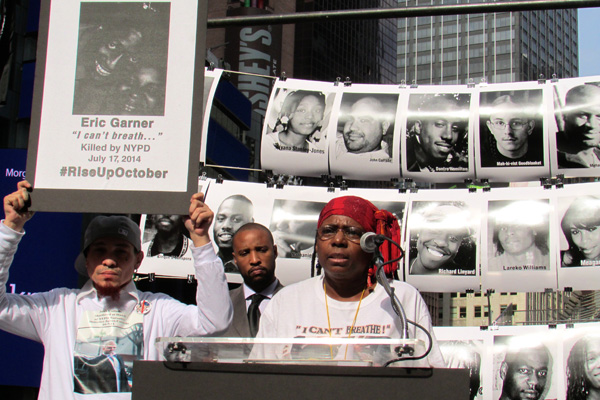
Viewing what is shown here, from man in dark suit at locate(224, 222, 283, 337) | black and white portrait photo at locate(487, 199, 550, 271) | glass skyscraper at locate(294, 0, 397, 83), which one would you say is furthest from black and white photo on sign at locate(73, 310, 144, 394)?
glass skyscraper at locate(294, 0, 397, 83)

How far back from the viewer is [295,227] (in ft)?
14.9

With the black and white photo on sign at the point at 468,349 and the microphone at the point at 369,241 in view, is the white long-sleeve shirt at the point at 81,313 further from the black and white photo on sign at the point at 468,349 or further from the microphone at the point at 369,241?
the black and white photo on sign at the point at 468,349

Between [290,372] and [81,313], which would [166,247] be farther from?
[290,372]

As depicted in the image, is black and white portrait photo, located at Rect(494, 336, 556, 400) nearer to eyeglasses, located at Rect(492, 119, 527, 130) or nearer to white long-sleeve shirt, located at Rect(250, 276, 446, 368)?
eyeglasses, located at Rect(492, 119, 527, 130)

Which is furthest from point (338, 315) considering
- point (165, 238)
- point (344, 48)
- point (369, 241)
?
point (344, 48)

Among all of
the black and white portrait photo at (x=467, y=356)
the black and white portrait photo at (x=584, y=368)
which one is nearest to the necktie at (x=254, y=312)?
the black and white portrait photo at (x=467, y=356)

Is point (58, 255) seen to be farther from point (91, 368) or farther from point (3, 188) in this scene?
point (91, 368)

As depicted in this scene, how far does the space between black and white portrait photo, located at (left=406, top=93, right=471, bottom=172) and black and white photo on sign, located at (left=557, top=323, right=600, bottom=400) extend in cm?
122

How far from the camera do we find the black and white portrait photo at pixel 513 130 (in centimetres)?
447

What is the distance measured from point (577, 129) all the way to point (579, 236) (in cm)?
66

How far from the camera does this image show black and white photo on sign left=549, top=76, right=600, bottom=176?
4.38 metres

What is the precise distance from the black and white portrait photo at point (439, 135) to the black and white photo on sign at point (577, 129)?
0.54 m

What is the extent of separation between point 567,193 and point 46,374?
10.3 feet

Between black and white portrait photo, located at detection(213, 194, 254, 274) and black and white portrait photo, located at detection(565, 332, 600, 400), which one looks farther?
black and white portrait photo, located at detection(213, 194, 254, 274)
